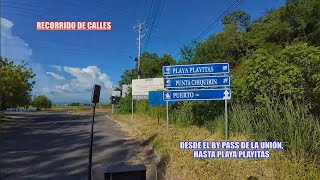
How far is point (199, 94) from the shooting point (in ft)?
38.5

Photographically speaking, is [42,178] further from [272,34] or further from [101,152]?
[272,34]

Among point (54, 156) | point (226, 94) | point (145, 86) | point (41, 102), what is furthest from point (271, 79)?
point (41, 102)

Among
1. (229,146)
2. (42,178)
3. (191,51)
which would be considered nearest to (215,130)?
(229,146)

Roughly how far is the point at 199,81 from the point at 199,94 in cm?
45

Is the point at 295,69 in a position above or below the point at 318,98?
above

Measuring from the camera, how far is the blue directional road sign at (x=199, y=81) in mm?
10969

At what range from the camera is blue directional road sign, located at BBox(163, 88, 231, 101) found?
36.4 ft

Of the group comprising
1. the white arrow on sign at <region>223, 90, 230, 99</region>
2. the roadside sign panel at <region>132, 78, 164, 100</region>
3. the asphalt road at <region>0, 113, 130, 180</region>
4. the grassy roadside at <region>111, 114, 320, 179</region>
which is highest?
the roadside sign panel at <region>132, 78, 164, 100</region>

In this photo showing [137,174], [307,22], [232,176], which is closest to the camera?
[137,174]

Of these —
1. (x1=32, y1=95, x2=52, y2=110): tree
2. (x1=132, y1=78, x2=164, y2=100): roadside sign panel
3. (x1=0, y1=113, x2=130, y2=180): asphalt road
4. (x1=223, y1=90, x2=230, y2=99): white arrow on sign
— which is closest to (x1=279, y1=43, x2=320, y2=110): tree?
(x1=223, y1=90, x2=230, y2=99): white arrow on sign

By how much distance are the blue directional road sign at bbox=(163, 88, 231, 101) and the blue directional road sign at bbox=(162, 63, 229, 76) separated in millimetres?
604

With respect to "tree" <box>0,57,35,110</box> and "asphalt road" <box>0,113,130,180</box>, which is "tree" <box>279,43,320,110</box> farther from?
"tree" <box>0,57,35,110</box>

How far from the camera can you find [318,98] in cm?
986

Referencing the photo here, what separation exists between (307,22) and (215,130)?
854 inches
